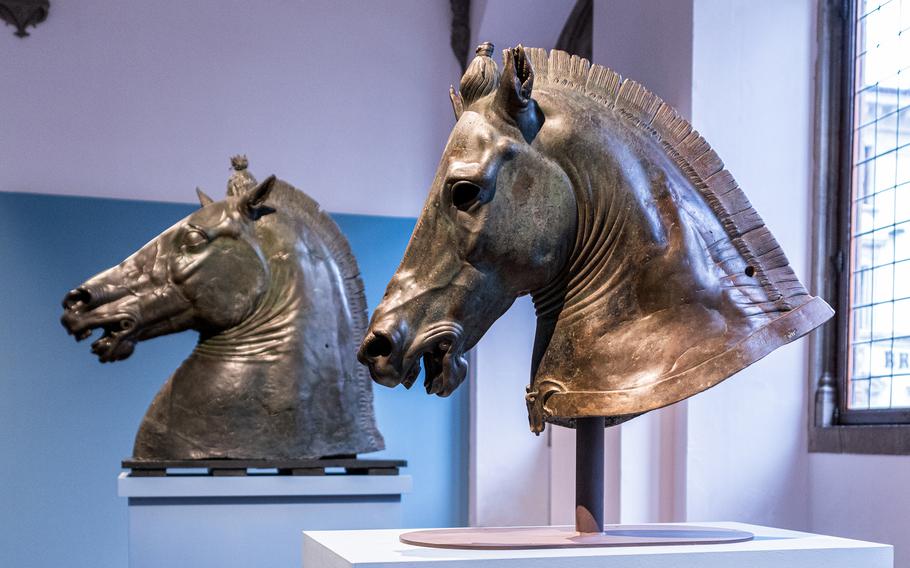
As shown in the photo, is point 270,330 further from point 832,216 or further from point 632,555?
point 632,555

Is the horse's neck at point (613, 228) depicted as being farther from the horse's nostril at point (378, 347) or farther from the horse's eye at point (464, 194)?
the horse's nostril at point (378, 347)

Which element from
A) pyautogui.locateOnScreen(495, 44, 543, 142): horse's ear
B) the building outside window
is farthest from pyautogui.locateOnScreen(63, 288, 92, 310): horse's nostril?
the building outside window

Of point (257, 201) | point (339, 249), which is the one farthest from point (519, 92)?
point (339, 249)

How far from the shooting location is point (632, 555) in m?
→ 2.19

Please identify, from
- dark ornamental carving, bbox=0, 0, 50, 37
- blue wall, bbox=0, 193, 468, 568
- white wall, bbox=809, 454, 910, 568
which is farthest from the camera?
dark ornamental carving, bbox=0, 0, 50, 37

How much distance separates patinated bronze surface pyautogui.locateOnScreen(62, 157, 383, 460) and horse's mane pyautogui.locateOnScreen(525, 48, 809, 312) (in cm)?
246

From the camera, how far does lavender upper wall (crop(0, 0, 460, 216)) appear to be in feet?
24.7

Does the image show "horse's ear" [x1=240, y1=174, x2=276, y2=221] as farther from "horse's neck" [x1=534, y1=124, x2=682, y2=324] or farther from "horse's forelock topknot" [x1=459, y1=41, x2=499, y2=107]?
"horse's neck" [x1=534, y1=124, x2=682, y2=324]

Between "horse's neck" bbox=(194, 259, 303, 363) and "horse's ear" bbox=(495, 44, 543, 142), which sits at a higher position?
"horse's ear" bbox=(495, 44, 543, 142)

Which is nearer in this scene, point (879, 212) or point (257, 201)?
point (879, 212)

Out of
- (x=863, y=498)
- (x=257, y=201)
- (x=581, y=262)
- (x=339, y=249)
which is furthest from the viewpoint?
(x=339, y=249)

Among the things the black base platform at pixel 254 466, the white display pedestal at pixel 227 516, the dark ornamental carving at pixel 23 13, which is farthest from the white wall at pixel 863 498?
the dark ornamental carving at pixel 23 13

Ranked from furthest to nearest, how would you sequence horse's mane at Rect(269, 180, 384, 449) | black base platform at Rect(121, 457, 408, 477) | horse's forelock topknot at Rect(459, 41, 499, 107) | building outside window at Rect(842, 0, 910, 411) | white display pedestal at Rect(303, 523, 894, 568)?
horse's mane at Rect(269, 180, 384, 449) → black base platform at Rect(121, 457, 408, 477) → building outside window at Rect(842, 0, 910, 411) → horse's forelock topknot at Rect(459, 41, 499, 107) → white display pedestal at Rect(303, 523, 894, 568)

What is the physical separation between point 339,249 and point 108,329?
42.6 inches
